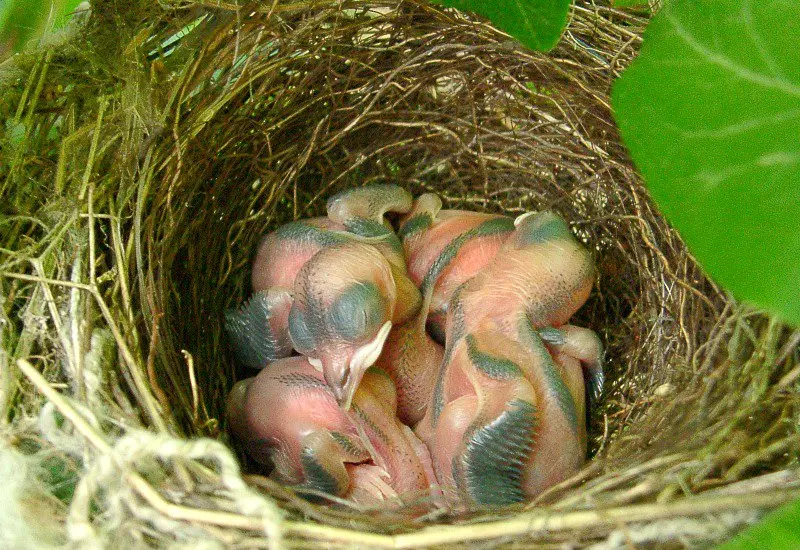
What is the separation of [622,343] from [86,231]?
2.47ft

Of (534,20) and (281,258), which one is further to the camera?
(281,258)

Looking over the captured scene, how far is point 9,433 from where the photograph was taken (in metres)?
0.62

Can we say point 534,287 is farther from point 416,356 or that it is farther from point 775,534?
point 775,534

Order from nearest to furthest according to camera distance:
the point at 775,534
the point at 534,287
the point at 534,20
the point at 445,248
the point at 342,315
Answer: the point at 775,534 < the point at 534,20 < the point at 342,315 < the point at 534,287 < the point at 445,248

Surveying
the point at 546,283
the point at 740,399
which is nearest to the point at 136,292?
the point at 546,283

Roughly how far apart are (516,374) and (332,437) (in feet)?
0.79

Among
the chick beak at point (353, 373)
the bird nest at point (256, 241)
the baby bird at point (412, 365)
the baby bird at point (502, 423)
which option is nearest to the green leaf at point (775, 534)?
the bird nest at point (256, 241)

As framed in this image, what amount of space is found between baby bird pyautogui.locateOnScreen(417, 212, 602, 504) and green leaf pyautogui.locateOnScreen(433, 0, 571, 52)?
327mm

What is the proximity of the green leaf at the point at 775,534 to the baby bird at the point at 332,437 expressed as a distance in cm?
47

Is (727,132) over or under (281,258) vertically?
over

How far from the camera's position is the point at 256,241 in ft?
3.64

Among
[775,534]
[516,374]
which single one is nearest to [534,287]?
[516,374]

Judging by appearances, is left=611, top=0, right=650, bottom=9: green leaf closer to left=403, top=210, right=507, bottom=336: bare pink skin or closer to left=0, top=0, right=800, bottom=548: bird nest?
left=0, top=0, right=800, bottom=548: bird nest

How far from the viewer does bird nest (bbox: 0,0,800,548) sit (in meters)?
0.55
